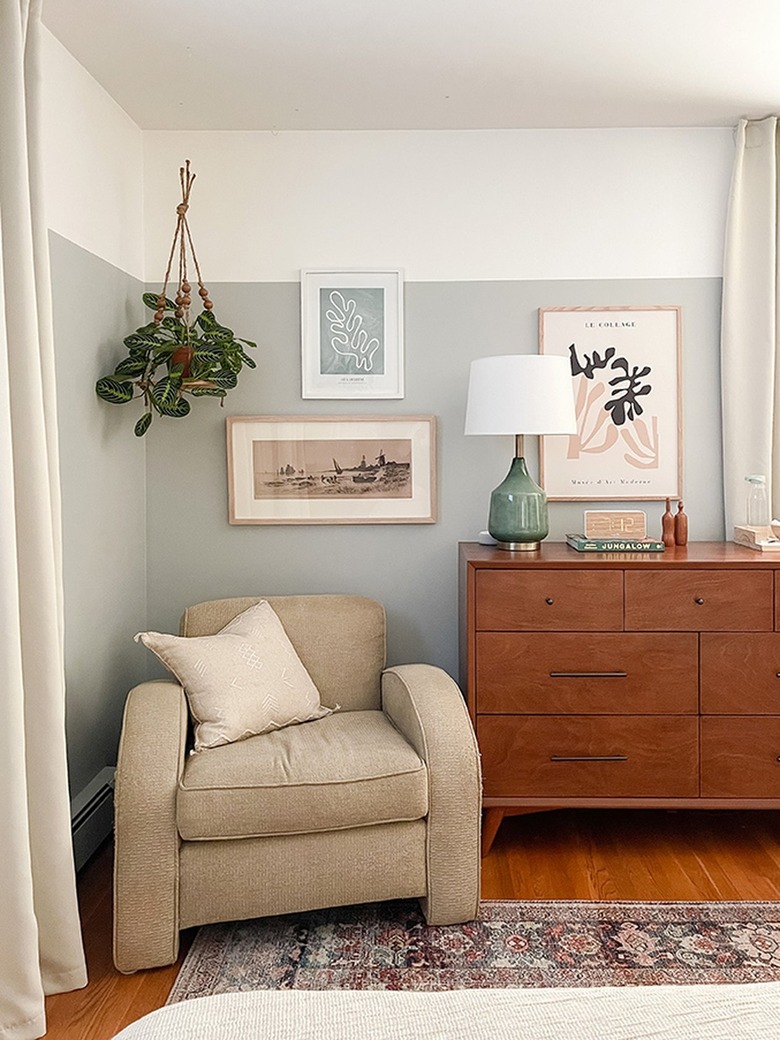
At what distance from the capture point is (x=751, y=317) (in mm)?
3605

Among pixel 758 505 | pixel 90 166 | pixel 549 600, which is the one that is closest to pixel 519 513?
pixel 549 600

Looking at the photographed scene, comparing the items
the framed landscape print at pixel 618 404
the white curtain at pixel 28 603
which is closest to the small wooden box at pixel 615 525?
the framed landscape print at pixel 618 404

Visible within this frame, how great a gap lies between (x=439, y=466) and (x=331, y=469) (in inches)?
15.9

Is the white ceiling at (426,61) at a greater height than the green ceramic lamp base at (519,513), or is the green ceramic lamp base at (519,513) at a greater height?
the white ceiling at (426,61)

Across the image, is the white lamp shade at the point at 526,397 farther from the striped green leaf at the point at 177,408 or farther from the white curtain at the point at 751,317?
the striped green leaf at the point at 177,408

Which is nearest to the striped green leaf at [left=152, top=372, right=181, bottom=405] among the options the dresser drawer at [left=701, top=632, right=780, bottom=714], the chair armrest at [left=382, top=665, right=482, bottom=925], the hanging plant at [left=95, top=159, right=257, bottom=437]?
the hanging plant at [left=95, top=159, right=257, bottom=437]

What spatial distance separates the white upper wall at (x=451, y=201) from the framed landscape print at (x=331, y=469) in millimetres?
568

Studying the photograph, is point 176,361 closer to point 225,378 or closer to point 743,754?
point 225,378

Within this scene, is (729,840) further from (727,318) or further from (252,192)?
(252,192)

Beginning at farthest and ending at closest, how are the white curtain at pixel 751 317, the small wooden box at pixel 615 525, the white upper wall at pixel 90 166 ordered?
the white curtain at pixel 751 317, the small wooden box at pixel 615 525, the white upper wall at pixel 90 166

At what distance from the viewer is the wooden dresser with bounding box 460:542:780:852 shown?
3135mm

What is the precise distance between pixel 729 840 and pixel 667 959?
35.8 inches

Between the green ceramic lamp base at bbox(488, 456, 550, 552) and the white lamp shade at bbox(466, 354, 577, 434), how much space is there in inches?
7.8

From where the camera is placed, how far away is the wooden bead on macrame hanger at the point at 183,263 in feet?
11.0
